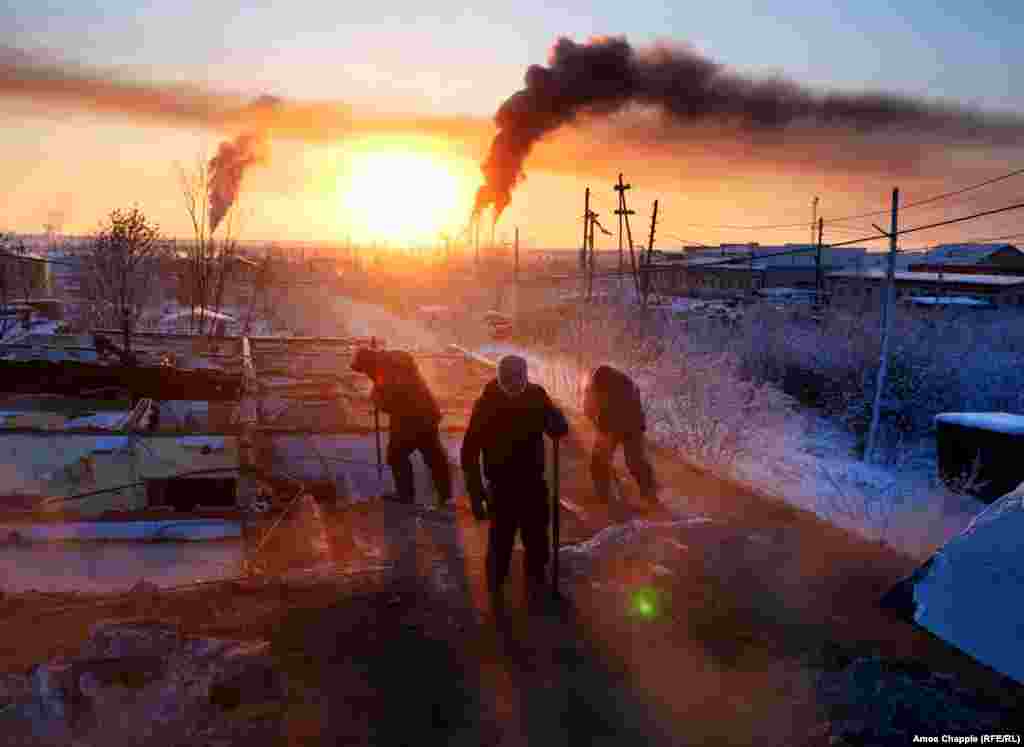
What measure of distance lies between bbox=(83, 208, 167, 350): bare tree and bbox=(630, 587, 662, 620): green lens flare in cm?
2257

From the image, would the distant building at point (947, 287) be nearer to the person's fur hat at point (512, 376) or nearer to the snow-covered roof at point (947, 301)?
the snow-covered roof at point (947, 301)

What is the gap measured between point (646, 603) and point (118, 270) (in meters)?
28.5

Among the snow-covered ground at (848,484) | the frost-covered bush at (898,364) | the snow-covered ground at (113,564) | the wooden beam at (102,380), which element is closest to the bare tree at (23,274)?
the snow-covered ground at (848,484)

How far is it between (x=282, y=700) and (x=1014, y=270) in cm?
5142

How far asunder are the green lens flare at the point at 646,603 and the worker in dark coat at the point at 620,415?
2.28m

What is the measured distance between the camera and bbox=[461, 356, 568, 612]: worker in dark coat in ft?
15.7

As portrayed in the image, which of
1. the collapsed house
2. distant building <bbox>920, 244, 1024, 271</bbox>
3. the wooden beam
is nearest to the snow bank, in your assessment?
the collapsed house

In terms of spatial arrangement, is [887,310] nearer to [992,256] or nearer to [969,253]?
[992,256]

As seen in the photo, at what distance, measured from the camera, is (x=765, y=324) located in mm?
27000

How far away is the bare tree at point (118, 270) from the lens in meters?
26.9

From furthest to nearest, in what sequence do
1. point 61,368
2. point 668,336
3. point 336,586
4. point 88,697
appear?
point 668,336
point 61,368
point 336,586
point 88,697

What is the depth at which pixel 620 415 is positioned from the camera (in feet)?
23.8

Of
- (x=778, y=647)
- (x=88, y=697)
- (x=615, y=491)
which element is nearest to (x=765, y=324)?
(x=615, y=491)

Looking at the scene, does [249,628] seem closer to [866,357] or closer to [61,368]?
[61,368]
